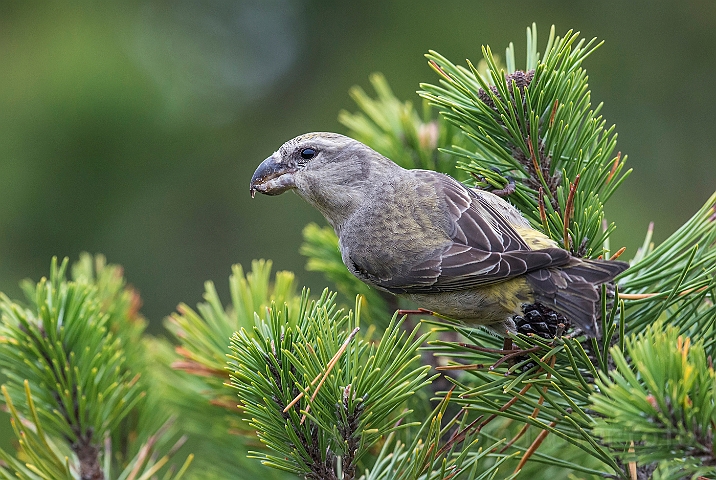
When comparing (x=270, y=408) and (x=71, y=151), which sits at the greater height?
(x=71, y=151)

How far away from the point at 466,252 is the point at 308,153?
0.93 m

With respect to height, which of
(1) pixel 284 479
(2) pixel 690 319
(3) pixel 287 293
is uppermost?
(3) pixel 287 293

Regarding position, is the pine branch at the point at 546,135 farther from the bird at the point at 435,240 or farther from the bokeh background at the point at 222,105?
the bokeh background at the point at 222,105

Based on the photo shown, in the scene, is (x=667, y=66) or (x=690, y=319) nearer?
(x=690, y=319)

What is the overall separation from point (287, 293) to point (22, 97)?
4015 mm

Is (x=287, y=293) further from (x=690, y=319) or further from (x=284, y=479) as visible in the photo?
(x=690, y=319)

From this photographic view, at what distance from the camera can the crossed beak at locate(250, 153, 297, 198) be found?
121 inches

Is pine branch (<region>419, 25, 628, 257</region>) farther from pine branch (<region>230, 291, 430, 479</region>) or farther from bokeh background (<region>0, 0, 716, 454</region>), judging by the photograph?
bokeh background (<region>0, 0, 716, 454</region>)

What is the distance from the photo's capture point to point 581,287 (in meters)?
2.09

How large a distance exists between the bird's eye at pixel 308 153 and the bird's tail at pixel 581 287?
1314 mm

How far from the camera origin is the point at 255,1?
7.81 metres

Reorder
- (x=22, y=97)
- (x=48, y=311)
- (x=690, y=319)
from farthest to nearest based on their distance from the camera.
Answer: (x=22, y=97)
(x=48, y=311)
(x=690, y=319)

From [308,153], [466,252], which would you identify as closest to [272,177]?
[308,153]

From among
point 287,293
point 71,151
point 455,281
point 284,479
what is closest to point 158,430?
point 284,479
